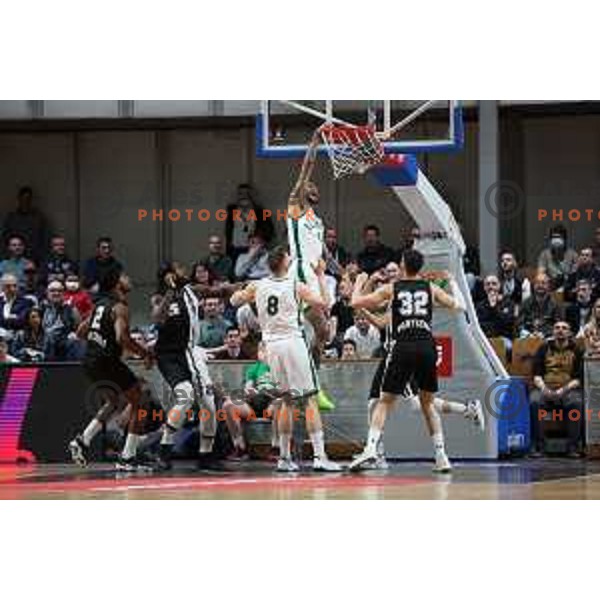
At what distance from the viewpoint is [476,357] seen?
58.5 feet

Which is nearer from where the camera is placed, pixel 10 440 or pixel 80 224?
pixel 10 440

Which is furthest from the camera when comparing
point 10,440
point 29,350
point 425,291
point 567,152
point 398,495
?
point 567,152

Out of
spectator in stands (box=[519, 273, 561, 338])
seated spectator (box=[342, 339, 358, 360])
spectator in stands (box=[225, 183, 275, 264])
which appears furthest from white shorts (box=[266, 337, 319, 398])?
spectator in stands (box=[225, 183, 275, 264])

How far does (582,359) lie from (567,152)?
709cm

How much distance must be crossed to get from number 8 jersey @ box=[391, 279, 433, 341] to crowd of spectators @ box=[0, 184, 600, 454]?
192cm

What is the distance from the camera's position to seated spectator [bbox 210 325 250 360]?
19547 mm

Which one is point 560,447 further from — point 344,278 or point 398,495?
point 398,495

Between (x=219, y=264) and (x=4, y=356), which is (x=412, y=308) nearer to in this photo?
(x=4, y=356)

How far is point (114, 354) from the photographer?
16.8 meters

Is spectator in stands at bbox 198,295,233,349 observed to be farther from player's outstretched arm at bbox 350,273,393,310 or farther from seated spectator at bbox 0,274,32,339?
player's outstretched arm at bbox 350,273,393,310

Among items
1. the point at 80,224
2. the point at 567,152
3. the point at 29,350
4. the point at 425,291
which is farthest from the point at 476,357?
the point at 80,224

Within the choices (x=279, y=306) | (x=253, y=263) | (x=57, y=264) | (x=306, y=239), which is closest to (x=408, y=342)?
(x=279, y=306)

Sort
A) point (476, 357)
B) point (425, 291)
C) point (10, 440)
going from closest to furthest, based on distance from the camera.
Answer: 1. point (425, 291)
2. point (476, 357)
3. point (10, 440)

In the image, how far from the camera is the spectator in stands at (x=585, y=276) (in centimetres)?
1992
